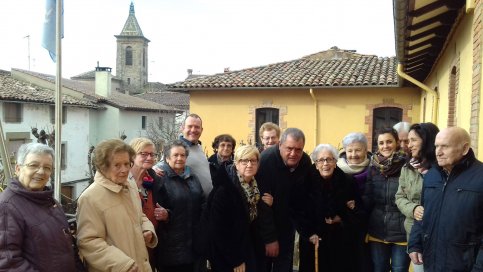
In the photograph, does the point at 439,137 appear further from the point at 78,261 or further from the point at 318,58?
the point at 318,58

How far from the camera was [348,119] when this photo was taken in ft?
47.9

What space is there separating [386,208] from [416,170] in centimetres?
44

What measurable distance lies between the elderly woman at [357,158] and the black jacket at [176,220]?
1.37 meters

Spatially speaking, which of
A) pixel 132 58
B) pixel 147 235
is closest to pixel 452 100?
pixel 147 235

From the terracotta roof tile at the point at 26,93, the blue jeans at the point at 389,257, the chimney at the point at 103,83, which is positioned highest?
the chimney at the point at 103,83

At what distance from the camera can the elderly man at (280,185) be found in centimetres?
348

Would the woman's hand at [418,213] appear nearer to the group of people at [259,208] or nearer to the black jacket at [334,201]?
the group of people at [259,208]

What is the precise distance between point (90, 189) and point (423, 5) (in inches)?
150

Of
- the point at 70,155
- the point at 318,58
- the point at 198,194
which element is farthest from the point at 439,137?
the point at 70,155

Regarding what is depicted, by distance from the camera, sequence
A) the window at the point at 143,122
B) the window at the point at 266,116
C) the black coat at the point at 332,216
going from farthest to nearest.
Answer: the window at the point at 143,122, the window at the point at 266,116, the black coat at the point at 332,216

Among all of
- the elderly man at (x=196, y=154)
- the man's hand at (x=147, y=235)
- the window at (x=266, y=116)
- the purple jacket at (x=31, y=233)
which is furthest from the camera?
the window at (x=266, y=116)

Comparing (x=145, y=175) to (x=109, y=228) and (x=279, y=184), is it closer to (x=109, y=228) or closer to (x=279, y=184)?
(x=109, y=228)

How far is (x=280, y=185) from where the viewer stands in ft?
11.8

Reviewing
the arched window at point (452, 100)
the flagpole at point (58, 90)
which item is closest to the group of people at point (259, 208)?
the flagpole at point (58, 90)
